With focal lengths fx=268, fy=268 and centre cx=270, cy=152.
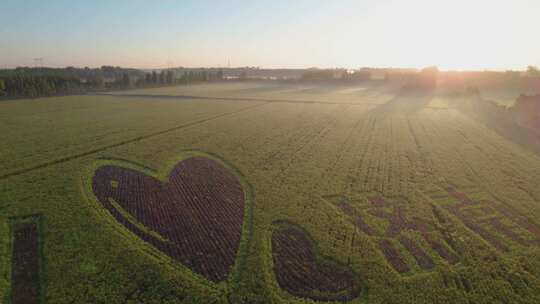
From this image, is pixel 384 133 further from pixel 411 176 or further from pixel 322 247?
pixel 322 247

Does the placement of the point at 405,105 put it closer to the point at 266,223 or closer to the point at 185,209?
the point at 266,223

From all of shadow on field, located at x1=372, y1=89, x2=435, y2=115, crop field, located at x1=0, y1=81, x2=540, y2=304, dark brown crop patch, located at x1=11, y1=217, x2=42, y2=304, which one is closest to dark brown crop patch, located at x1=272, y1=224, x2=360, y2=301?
crop field, located at x1=0, y1=81, x2=540, y2=304

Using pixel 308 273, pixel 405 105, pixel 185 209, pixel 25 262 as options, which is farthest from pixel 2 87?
pixel 405 105

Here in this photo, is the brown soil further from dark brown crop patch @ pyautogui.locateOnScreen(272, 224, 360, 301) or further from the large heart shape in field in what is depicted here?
dark brown crop patch @ pyautogui.locateOnScreen(272, 224, 360, 301)

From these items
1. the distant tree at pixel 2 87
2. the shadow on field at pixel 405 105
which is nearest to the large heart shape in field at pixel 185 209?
the shadow on field at pixel 405 105

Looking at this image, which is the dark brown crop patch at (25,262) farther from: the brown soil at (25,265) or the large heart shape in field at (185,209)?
Result: the large heart shape in field at (185,209)
